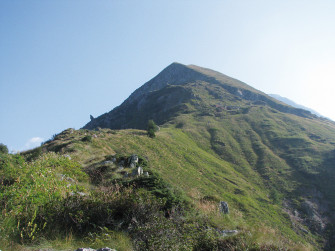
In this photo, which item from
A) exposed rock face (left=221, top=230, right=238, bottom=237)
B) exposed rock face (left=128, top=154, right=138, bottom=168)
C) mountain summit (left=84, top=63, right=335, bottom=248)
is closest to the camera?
exposed rock face (left=221, top=230, right=238, bottom=237)

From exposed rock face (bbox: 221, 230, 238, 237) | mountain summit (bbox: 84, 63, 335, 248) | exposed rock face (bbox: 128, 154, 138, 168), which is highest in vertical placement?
exposed rock face (bbox: 221, 230, 238, 237)

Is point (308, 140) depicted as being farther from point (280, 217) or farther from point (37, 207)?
point (37, 207)

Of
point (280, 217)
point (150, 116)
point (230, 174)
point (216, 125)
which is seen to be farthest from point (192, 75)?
point (280, 217)

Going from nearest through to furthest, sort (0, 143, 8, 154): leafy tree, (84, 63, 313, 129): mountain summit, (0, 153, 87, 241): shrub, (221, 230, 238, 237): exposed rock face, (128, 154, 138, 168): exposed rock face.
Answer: (0, 153, 87, 241): shrub < (221, 230, 238, 237): exposed rock face < (128, 154, 138, 168): exposed rock face < (0, 143, 8, 154): leafy tree < (84, 63, 313, 129): mountain summit

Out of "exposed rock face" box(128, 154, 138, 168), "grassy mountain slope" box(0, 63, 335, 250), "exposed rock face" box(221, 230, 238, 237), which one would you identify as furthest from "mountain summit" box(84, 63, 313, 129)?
"exposed rock face" box(221, 230, 238, 237)

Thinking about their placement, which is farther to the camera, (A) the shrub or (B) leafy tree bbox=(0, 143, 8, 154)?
(B) leafy tree bbox=(0, 143, 8, 154)

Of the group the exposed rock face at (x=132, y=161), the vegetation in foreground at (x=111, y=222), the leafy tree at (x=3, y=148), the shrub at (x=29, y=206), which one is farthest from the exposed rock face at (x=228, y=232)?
the leafy tree at (x=3, y=148)

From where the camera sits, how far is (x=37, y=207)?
5684 millimetres

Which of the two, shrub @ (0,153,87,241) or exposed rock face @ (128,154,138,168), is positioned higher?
shrub @ (0,153,87,241)

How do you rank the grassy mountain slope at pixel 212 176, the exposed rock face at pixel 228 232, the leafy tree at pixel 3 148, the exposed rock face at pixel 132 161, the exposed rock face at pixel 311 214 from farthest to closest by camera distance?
1. the exposed rock face at pixel 311 214
2. the leafy tree at pixel 3 148
3. the exposed rock face at pixel 132 161
4. the exposed rock face at pixel 228 232
5. the grassy mountain slope at pixel 212 176

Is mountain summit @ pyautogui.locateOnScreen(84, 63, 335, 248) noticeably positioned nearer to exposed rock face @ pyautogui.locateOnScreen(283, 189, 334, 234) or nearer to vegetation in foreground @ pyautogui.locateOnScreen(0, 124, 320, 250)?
exposed rock face @ pyautogui.locateOnScreen(283, 189, 334, 234)

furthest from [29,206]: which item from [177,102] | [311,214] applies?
[177,102]

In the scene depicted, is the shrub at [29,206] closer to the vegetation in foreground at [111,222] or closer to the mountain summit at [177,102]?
the vegetation in foreground at [111,222]

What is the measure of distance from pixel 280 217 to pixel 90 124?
157993 millimetres
